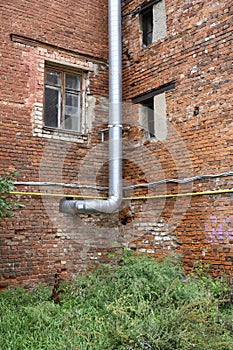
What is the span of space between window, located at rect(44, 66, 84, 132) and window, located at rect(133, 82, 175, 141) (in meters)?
1.20

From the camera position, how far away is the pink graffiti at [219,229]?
231 inches

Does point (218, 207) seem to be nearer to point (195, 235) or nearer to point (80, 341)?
point (195, 235)

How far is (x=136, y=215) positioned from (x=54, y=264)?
1.79 m

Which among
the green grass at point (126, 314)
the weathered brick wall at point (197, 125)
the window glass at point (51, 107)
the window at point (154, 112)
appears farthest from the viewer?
the window glass at point (51, 107)

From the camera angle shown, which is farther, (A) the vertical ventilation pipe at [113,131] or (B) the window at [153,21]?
(B) the window at [153,21]

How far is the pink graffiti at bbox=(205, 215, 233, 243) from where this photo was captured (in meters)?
5.88

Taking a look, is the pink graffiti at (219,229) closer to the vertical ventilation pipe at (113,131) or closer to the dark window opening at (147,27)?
the vertical ventilation pipe at (113,131)

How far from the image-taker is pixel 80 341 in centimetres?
398

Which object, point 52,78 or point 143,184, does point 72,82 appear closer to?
point 52,78

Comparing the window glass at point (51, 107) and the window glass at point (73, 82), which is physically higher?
the window glass at point (73, 82)

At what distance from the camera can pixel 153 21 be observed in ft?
25.0

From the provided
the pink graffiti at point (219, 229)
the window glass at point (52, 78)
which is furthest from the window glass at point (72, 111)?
the pink graffiti at point (219, 229)

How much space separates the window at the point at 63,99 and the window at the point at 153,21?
1.61 meters

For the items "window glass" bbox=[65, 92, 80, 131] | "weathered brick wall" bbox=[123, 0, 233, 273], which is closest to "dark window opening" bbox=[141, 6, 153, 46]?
"weathered brick wall" bbox=[123, 0, 233, 273]
